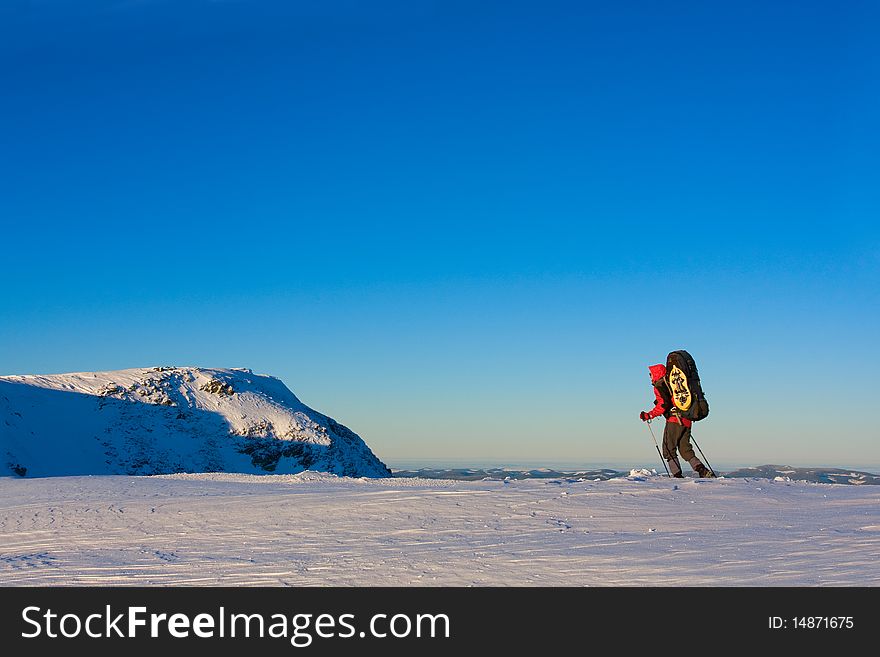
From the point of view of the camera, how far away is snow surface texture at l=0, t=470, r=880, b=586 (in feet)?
25.5

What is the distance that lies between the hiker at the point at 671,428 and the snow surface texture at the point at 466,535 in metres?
1.17

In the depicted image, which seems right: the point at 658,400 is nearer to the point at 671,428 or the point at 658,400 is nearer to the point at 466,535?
the point at 671,428

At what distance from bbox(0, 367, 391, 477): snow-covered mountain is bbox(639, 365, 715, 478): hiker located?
6829 centimetres

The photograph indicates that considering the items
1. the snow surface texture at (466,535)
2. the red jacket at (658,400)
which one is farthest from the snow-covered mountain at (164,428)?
the red jacket at (658,400)

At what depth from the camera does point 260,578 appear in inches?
310

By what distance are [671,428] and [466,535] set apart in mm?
8370

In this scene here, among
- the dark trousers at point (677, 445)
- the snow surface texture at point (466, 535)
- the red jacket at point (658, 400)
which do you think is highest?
the red jacket at point (658, 400)

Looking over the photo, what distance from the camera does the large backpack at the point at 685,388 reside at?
1659cm

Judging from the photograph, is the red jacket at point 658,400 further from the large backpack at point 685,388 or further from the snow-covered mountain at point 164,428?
the snow-covered mountain at point 164,428

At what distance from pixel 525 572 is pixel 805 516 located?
221 inches

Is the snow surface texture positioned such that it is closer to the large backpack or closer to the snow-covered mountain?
the large backpack

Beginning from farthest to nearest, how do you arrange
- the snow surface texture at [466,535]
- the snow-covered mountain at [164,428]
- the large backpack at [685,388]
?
1. the snow-covered mountain at [164,428]
2. the large backpack at [685,388]
3. the snow surface texture at [466,535]
